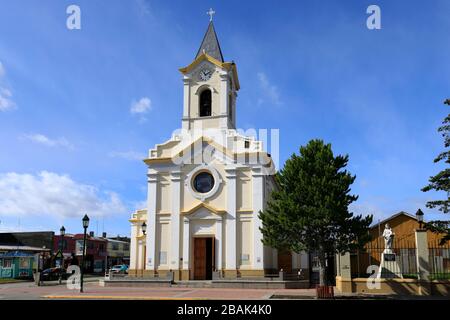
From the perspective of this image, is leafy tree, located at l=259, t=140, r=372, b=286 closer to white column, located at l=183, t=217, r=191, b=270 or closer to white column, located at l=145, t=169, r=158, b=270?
white column, located at l=183, t=217, r=191, b=270

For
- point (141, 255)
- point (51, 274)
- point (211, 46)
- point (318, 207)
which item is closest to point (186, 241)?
Answer: point (141, 255)

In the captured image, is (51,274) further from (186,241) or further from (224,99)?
(224,99)

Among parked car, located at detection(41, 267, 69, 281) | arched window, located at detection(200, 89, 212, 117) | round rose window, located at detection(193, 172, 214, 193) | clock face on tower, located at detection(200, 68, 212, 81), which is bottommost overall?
parked car, located at detection(41, 267, 69, 281)

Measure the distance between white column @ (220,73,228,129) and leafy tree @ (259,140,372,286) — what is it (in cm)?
1422

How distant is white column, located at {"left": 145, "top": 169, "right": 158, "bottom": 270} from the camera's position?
32.4 m

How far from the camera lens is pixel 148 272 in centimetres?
3222

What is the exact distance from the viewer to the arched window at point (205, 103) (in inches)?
1453

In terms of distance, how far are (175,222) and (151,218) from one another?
2.00 metres

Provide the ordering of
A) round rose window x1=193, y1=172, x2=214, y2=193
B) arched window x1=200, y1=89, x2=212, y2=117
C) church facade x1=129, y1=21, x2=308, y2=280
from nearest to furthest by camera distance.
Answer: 1. church facade x1=129, y1=21, x2=308, y2=280
2. round rose window x1=193, y1=172, x2=214, y2=193
3. arched window x1=200, y1=89, x2=212, y2=117

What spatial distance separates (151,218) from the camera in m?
33.3

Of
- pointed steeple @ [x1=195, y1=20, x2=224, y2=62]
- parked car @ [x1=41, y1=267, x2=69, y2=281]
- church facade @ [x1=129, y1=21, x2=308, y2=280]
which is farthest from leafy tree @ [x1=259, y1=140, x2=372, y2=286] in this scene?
parked car @ [x1=41, y1=267, x2=69, y2=281]
